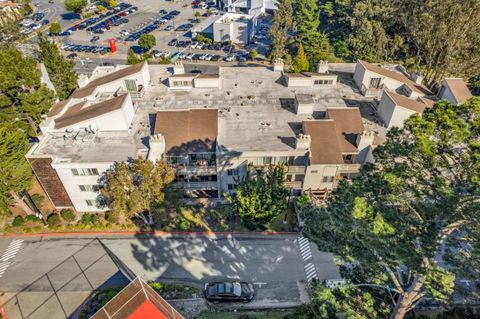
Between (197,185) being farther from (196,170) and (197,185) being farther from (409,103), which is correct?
(409,103)

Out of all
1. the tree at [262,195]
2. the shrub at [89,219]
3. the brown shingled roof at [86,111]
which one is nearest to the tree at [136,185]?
the shrub at [89,219]


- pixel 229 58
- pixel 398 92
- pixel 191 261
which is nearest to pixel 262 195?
pixel 191 261

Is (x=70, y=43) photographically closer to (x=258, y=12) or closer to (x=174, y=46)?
(x=174, y=46)

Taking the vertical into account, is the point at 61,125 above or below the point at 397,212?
below

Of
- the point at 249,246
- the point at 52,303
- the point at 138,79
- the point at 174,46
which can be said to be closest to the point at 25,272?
the point at 52,303

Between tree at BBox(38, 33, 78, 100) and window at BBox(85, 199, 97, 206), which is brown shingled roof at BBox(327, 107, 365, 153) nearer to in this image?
window at BBox(85, 199, 97, 206)
